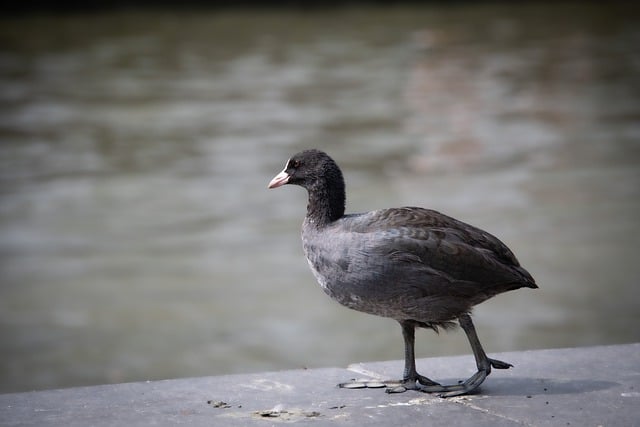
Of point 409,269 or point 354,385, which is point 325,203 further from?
point 354,385

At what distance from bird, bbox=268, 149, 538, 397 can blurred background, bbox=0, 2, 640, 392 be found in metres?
4.89

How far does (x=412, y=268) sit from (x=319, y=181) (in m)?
0.64

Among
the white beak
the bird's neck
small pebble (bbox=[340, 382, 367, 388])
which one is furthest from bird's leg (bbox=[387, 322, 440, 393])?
the white beak

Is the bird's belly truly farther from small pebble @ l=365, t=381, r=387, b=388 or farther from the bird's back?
small pebble @ l=365, t=381, r=387, b=388

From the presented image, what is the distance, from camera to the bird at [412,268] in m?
4.55

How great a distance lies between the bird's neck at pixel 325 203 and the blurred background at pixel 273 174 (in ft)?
15.8

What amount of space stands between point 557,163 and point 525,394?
11919 millimetres

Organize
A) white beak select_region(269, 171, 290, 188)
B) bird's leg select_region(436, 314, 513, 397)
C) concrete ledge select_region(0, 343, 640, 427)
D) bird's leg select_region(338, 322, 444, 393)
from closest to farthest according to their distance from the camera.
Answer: concrete ledge select_region(0, 343, 640, 427) → bird's leg select_region(436, 314, 513, 397) → bird's leg select_region(338, 322, 444, 393) → white beak select_region(269, 171, 290, 188)

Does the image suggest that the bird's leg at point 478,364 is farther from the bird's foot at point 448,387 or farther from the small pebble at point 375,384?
the small pebble at point 375,384

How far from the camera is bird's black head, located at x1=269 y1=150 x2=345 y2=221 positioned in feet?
16.1

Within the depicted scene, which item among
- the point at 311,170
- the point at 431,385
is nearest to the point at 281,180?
the point at 311,170

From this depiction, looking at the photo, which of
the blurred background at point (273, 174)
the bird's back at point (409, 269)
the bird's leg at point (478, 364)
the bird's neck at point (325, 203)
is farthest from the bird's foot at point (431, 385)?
the blurred background at point (273, 174)

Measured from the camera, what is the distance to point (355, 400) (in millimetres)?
4734

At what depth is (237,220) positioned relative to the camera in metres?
14.3
